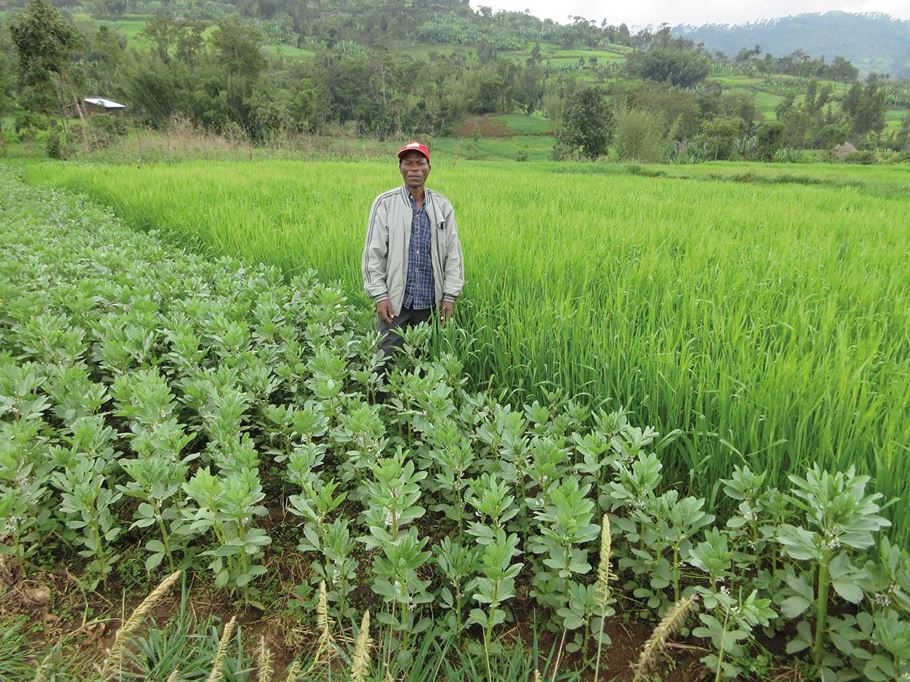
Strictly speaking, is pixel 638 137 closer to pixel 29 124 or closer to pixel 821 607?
pixel 29 124

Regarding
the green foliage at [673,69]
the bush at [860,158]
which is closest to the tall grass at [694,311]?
the bush at [860,158]

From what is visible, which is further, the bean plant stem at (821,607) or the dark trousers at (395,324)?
the dark trousers at (395,324)

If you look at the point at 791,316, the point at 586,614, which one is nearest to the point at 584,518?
the point at 586,614

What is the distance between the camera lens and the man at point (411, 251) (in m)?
3.19

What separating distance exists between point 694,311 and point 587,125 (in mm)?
40019

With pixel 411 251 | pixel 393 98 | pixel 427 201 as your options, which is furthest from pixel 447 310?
pixel 393 98

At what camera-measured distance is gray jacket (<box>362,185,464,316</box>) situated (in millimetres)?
3203

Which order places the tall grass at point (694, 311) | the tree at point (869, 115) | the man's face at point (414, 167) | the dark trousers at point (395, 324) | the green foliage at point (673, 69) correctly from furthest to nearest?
1. the green foliage at point (673, 69)
2. the tree at point (869, 115)
3. the dark trousers at point (395, 324)
4. the man's face at point (414, 167)
5. the tall grass at point (694, 311)

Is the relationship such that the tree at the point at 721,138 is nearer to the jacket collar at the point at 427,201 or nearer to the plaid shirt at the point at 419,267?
the jacket collar at the point at 427,201

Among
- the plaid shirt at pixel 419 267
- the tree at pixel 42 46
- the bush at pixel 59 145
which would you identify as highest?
the tree at pixel 42 46

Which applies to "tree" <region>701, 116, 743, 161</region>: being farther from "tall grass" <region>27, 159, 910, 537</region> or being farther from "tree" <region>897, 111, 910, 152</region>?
"tall grass" <region>27, 159, 910, 537</region>

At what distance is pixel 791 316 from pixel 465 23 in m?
187

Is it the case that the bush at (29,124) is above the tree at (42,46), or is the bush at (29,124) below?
below

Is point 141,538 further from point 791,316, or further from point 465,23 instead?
point 465,23
